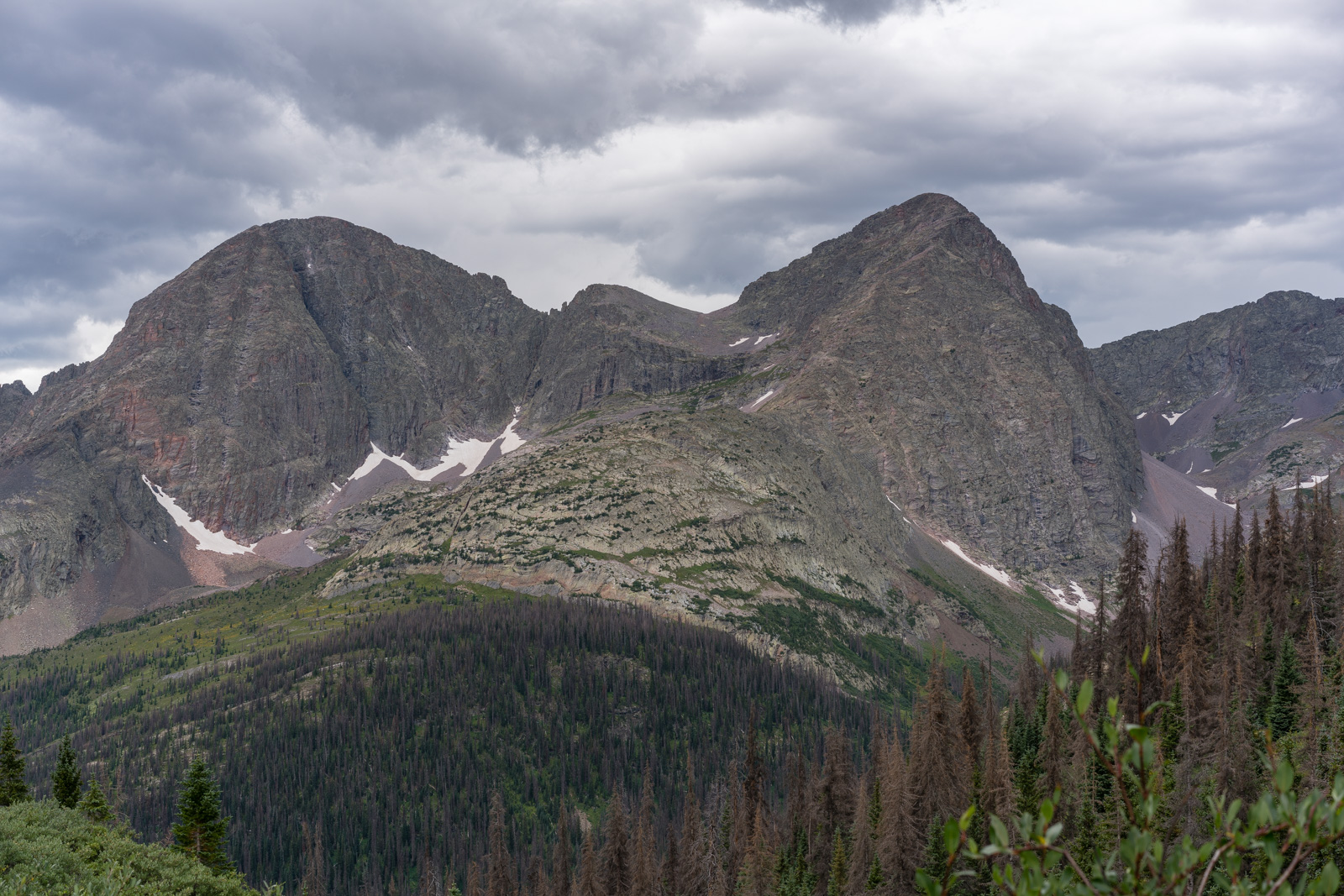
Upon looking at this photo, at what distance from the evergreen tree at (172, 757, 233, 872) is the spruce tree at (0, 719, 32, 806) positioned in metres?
11.8

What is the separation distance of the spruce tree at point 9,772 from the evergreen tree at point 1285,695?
8109 cm

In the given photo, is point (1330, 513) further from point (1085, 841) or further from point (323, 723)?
point (323, 723)

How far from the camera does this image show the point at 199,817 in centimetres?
5288

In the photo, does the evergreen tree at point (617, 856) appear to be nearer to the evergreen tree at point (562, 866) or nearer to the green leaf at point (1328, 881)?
the evergreen tree at point (562, 866)

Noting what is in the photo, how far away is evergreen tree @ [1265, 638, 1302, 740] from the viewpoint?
59812 millimetres

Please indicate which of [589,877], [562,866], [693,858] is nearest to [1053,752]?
[693,858]

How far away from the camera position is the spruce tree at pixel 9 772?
185 feet

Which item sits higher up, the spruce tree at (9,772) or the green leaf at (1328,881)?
the green leaf at (1328,881)

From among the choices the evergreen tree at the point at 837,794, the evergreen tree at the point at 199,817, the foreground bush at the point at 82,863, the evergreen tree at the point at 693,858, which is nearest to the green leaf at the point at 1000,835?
the foreground bush at the point at 82,863

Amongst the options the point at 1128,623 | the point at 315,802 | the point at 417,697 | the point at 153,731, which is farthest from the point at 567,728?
the point at 1128,623

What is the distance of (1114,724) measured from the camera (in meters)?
8.77

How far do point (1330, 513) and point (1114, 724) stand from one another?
110 m

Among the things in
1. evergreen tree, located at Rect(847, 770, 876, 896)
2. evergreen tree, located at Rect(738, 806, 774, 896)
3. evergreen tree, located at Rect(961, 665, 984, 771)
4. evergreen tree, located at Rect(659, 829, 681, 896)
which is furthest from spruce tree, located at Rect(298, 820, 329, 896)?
evergreen tree, located at Rect(961, 665, 984, 771)

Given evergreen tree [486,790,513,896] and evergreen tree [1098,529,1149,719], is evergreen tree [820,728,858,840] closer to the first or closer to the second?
evergreen tree [1098,529,1149,719]
